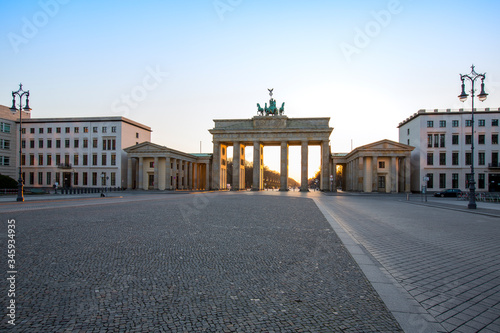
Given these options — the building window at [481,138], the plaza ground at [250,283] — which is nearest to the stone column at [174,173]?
the building window at [481,138]

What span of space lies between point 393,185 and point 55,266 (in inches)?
2612

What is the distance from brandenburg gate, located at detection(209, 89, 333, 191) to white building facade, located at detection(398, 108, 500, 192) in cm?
1858

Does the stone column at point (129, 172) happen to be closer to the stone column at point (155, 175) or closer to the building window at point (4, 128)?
the stone column at point (155, 175)

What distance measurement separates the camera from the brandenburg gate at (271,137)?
226 feet

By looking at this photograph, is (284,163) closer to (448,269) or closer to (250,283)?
(448,269)

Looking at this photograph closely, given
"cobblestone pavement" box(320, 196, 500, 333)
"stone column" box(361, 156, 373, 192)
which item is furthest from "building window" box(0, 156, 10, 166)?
"cobblestone pavement" box(320, 196, 500, 333)

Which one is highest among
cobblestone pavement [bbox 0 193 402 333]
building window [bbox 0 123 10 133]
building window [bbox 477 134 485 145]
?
building window [bbox 0 123 10 133]

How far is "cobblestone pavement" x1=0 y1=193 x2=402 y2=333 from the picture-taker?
392 cm

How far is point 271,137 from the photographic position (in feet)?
230

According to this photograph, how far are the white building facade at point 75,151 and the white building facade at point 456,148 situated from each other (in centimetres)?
6465

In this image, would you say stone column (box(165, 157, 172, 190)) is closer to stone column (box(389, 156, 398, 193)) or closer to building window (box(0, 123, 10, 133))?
building window (box(0, 123, 10, 133))

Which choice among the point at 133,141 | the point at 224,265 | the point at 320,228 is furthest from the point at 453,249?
the point at 133,141

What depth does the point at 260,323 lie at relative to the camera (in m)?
3.92

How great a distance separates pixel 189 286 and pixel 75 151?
261ft
